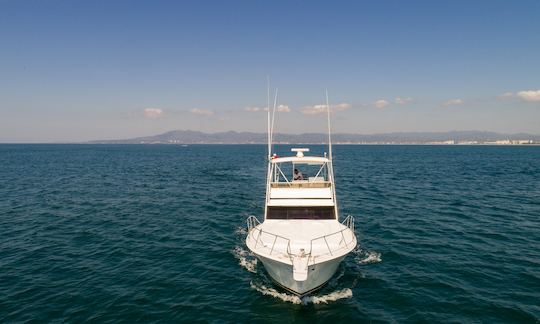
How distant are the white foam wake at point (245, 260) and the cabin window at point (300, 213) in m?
3.10

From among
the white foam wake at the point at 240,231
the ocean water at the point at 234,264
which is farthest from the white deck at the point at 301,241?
the white foam wake at the point at 240,231

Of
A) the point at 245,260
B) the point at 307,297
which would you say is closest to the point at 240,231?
the point at 245,260

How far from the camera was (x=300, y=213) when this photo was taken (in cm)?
1919

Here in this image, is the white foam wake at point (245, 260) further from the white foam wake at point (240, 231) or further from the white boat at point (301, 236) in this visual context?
the white foam wake at point (240, 231)

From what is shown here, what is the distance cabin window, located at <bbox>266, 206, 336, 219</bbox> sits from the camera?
19.0 meters

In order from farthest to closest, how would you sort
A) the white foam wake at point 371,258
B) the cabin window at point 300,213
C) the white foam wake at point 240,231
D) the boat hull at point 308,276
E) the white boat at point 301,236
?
the white foam wake at point 240,231
the white foam wake at point 371,258
the cabin window at point 300,213
the white boat at point 301,236
the boat hull at point 308,276

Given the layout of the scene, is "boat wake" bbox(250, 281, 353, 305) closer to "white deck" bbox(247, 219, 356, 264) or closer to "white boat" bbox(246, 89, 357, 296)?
"white boat" bbox(246, 89, 357, 296)

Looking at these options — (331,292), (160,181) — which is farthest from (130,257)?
(160,181)

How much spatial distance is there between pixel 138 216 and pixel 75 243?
289 inches

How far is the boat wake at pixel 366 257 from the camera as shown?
758 inches

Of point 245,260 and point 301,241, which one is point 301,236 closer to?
point 301,241

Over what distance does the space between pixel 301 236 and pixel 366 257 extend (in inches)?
252

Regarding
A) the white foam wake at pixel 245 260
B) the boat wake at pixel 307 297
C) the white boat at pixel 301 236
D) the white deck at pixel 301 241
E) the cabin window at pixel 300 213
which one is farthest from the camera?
the cabin window at pixel 300 213

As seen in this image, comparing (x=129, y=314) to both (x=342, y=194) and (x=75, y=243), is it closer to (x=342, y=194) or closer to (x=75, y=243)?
(x=75, y=243)
